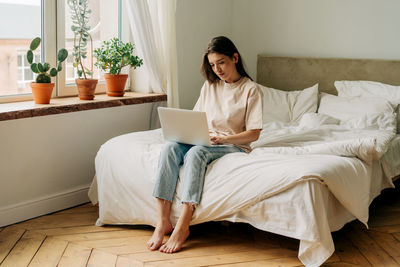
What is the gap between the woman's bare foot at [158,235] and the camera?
8.11 feet

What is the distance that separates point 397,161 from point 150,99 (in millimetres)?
1712

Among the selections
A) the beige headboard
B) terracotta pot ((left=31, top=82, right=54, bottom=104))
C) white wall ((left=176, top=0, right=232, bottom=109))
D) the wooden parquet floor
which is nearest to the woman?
the wooden parquet floor

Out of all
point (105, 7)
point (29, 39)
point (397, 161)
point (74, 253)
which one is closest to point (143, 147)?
point (74, 253)

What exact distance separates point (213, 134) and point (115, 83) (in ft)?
3.29

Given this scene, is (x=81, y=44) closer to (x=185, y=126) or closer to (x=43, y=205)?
(x=43, y=205)

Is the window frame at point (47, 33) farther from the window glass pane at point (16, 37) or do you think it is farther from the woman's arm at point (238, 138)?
the woman's arm at point (238, 138)

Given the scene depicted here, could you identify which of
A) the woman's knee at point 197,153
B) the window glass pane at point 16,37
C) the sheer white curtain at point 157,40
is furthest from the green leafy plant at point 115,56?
the woman's knee at point 197,153

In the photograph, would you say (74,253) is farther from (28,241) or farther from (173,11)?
(173,11)

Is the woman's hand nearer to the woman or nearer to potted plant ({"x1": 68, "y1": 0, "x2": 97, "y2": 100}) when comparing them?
the woman

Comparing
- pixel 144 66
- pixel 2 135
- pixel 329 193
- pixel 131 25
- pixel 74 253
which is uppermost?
pixel 131 25

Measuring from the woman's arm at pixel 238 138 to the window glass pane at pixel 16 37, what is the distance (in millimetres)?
1287

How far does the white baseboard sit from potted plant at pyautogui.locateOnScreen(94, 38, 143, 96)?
2.30ft

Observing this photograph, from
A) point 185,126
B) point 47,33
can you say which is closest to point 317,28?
point 185,126

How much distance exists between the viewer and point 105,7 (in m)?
3.53
